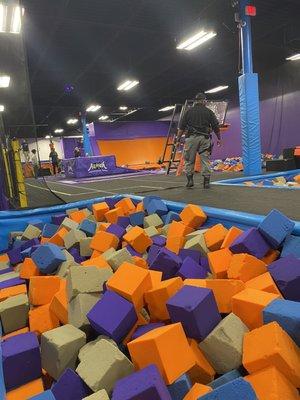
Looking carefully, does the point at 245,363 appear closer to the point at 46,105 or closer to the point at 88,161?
the point at 88,161

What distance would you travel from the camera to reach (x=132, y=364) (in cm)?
129

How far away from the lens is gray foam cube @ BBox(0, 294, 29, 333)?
72.4 inches

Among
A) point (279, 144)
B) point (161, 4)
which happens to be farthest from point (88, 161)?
point (279, 144)

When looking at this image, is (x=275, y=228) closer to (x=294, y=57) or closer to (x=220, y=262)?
(x=220, y=262)

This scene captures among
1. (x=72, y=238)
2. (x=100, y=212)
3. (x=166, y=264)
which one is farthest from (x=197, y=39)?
(x=166, y=264)

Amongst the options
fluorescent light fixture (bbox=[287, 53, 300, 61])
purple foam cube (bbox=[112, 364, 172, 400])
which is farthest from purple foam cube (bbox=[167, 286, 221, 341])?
fluorescent light fixture (bbox=[287, 53, 300, 61])

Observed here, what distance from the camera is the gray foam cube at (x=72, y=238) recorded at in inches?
110

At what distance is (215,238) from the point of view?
2.23 meters

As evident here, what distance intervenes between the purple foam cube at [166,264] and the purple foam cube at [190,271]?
0.07 m

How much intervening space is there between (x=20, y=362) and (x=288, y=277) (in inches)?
49.7

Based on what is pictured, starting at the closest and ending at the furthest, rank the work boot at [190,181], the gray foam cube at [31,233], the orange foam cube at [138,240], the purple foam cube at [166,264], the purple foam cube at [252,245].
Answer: the purple foam cube at [252,245] → the purple foam cube at [166,264] → the orange foam cube at [138,240] → the gray foam cube at [31,233] → the work boot at [190,181]

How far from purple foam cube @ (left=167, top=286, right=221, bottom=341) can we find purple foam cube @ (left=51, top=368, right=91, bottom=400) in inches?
17.9

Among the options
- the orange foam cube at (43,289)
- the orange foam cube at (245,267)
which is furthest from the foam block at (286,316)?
the orange foam cube at (43,289)

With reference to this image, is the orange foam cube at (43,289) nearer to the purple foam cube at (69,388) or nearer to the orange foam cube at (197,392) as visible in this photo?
the purple foam cube at (69,388)
